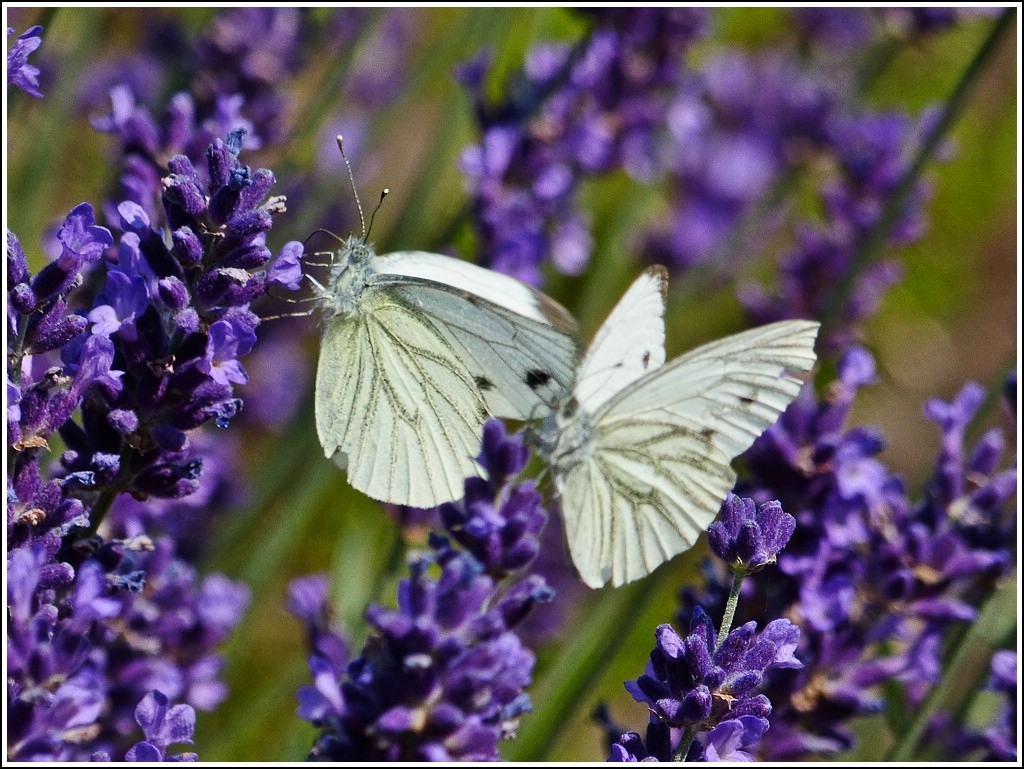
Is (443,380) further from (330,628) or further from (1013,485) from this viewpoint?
(1013,485)

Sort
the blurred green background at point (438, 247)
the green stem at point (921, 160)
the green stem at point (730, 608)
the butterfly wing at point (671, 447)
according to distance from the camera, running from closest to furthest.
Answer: the green stem at point (730, 608), the butterfly wing at point (671, 447), the green stem at point (921, 160), the blurred green background at point (438, 247)

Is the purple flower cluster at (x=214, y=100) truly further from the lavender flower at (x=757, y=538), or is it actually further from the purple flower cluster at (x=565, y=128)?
the lavender flower at (x=757, y=538)

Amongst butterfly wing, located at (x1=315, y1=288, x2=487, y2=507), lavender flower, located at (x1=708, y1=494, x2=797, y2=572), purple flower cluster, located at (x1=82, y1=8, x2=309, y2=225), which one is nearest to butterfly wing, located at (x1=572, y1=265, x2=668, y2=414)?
butterfly wing, located at (x1=315, y1=288, x2=487, y2=507)

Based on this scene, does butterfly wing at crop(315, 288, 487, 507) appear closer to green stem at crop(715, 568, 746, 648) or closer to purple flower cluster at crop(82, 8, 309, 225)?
purple flower cluster at crop(82, 8, 309, 225)

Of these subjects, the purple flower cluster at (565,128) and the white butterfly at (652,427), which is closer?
the white butterfly at (652,427)

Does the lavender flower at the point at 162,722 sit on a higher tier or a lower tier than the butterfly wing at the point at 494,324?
lower

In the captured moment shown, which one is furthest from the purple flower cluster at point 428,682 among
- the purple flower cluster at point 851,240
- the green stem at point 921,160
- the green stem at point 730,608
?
the purple flower cluster at point 851,240
